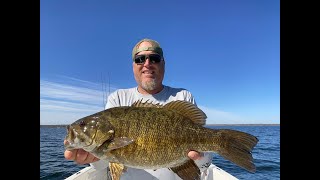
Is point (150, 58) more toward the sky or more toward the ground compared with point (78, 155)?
more toward the sky

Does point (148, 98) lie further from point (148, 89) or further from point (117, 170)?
point (117, 170)

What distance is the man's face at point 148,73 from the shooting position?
397 centimetres

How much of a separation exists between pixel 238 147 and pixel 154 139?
2.76 feet

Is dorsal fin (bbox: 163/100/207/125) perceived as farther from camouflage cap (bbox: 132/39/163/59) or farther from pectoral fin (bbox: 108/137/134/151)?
camouflage cap (bbox: 132/39/163/59)

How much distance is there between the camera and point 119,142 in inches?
102

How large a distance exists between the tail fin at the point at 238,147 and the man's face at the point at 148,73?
1.50 metres

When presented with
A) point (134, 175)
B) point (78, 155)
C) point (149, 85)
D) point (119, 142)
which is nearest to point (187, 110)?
point (119, 142)

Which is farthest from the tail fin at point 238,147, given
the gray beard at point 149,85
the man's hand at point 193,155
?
the gray beard at point 149,85

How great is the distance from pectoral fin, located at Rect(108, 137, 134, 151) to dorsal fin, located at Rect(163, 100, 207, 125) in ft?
1.84

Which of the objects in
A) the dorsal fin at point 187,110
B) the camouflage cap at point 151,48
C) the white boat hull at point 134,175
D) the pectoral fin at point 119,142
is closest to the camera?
the pectoral fin at point 119,142

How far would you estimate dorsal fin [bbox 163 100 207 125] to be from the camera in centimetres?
291

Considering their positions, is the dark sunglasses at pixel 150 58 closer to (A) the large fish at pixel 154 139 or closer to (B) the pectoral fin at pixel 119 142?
(A) the large fish at pixel 154 139

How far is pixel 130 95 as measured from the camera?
421cm

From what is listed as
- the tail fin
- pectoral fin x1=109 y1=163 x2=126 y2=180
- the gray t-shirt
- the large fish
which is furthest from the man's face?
pectoral fin x1=109 y1=163 x2=126 y2=180
